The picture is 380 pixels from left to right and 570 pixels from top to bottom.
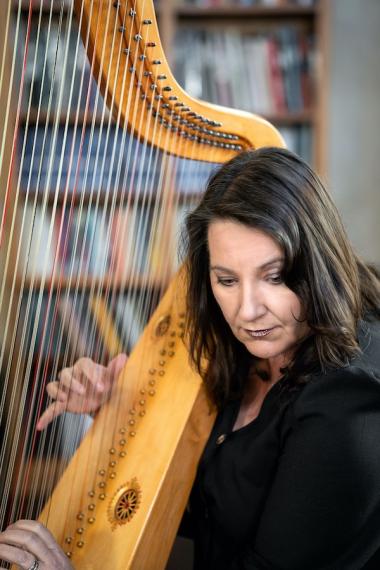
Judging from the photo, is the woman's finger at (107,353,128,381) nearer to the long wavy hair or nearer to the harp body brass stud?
the harp body brass stud

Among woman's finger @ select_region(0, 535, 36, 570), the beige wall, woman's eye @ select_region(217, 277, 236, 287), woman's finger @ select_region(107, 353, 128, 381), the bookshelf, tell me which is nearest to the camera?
woman's finger @ select_region(0, 535, 36, 570)

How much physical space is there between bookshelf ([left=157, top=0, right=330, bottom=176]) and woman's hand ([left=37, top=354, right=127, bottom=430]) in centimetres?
149

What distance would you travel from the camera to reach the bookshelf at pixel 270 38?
2.50m

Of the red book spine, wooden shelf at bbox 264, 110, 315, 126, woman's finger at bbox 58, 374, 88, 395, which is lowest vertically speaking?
woman's finger at bbox 58, 374, 88, 395

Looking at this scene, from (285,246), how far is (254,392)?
41 cm

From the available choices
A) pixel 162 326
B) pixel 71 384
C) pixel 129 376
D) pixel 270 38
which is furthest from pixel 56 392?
pixel 270 38

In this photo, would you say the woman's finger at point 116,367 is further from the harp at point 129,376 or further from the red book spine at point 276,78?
the red book spine at point 276,78

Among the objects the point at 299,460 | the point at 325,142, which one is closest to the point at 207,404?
the point at 299,460

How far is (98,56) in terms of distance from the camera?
100 cm

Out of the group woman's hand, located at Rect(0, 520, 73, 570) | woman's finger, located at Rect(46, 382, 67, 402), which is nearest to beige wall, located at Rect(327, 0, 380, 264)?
woman's finger, located at Rect(46, 382, 67, 402)

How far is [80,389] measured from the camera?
1.32 meters

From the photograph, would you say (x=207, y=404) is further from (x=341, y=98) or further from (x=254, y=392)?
(x=341, y=98)

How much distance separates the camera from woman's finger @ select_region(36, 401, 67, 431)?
1.25 m

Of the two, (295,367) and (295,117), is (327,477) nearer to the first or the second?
(295,367)
